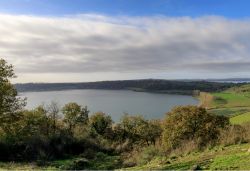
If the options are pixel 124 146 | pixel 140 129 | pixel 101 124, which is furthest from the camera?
pixel 101 124

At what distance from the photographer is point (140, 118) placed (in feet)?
203

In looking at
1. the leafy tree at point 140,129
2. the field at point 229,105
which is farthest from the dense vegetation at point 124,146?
the field at point 229,105

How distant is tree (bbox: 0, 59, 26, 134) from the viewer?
74.9 ft

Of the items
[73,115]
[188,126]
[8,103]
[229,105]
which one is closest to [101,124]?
[73,115]

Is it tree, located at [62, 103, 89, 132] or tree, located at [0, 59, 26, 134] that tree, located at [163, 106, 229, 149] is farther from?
tree, located at [62, 103, 89, 132]

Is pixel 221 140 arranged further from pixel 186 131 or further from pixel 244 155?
pixel 186 131

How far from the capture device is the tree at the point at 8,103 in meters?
22.8

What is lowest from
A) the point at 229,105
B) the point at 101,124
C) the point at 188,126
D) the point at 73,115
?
the point at 229,105

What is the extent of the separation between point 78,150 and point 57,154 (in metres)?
3.76

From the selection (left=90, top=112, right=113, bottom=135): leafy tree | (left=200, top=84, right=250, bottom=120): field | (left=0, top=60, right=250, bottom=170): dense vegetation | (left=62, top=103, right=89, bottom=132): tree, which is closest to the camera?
(left=0, top=60, right=250, bottom=170): dense vegetation

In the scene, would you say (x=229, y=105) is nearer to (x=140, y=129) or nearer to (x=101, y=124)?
(x=101, y=124)

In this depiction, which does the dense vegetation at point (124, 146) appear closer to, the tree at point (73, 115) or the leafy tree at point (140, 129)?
the leafy tree at point (140, 129)

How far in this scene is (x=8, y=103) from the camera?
23719mm

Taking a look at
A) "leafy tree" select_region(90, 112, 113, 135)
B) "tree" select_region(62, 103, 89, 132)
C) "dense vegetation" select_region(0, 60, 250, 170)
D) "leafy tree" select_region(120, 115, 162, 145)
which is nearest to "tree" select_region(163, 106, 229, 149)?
"dense vegetation" select_region(0, 60, 250, 170)
